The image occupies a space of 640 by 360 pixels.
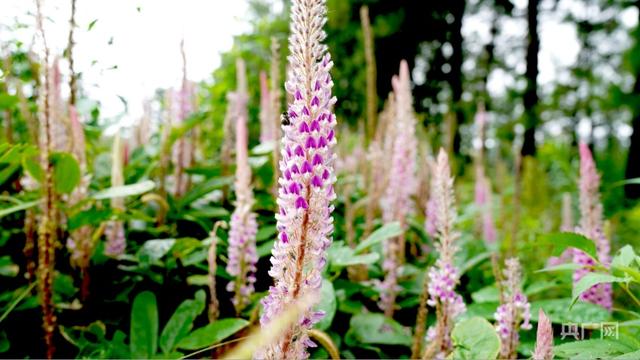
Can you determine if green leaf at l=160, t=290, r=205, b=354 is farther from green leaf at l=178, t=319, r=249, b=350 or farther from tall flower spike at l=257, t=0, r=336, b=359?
tall flower spike at l=257, t=0, r=336, b=359

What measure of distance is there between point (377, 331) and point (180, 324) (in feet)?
2.10

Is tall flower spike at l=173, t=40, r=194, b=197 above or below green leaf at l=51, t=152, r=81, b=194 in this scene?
above

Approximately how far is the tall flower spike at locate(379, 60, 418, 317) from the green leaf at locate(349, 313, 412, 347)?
159 mm

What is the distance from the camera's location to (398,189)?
213 cm

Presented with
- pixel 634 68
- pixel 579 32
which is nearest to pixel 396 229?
pixel 634 68

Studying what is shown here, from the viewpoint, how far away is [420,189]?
128 inches

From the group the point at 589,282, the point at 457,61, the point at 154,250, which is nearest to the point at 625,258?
the point at 589,282

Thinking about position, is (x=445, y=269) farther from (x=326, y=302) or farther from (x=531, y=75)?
(x=531, y=75)

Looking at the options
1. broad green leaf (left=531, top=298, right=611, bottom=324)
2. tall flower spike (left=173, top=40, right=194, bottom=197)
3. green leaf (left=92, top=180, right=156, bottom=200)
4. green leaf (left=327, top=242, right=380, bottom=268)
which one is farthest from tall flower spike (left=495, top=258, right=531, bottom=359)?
tall flower spike (left=173, top=40, right=194, bottom=197)

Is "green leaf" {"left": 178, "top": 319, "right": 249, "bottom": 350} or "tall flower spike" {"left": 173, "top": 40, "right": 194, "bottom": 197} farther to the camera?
"tall flower spike" {"left": 173, "top": 40, "right": 194, "bottom": 197}

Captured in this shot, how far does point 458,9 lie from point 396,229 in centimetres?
987

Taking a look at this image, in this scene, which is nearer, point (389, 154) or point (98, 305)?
point (98, 305)

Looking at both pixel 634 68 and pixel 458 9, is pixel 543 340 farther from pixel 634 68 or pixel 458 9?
pixel 458 9

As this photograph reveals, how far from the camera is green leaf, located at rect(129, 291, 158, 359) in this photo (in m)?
1.48
